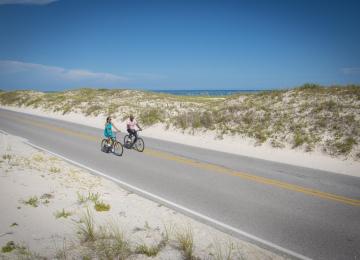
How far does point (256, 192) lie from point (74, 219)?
18.0 feet

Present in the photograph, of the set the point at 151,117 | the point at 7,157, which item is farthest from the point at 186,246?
Answer: the point at 151,117

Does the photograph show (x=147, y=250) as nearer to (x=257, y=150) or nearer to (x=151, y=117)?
(x=257, y=150)

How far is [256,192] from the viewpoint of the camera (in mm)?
8664

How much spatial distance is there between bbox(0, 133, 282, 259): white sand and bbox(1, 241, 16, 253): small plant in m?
0.08

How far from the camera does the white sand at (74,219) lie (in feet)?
17.5

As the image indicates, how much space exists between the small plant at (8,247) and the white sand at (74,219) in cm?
8

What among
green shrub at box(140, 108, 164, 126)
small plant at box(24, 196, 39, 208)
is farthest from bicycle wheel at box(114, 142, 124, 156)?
green shrub at box(140, 108, 164, 126)

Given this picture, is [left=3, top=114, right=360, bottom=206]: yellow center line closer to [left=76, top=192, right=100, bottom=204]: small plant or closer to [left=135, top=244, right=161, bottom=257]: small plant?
[left=76, top=192, right=100, bottom=204]: small plant

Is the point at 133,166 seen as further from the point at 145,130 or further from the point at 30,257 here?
the point at 145,130

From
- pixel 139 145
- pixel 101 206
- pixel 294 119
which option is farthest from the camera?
pixel 294 119

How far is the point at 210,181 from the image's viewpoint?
9.78 meters

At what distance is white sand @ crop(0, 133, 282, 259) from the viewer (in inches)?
209

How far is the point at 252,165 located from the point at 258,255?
730cm

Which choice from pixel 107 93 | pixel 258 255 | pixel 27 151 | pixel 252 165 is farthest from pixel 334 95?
pixel 107 93
